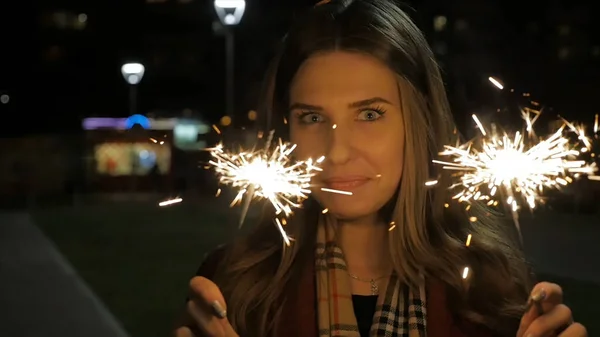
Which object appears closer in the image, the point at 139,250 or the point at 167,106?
the point at 139,250

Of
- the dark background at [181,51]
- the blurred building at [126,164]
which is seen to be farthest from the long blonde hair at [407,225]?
the dark background at [181,51]

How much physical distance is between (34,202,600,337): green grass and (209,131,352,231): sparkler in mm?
5700

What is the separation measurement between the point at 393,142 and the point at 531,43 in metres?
30.1

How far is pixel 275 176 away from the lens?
2.53 meters

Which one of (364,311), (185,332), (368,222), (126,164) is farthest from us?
(126,164)

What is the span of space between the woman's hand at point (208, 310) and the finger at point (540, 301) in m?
0.72

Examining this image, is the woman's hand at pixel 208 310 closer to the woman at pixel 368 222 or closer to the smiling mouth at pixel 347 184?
the woman at pixel 368 222

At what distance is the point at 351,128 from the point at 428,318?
1.86ft

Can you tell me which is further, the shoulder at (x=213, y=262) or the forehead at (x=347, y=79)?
the shoulder at (x=213, y=262)

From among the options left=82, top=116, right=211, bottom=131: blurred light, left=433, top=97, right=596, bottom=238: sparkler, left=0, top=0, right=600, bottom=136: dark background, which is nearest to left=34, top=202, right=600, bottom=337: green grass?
left=433, top=97, right=596, bottom=238: sparkler

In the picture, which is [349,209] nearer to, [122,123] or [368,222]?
[368,222]

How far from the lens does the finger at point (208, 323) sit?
7.23ft

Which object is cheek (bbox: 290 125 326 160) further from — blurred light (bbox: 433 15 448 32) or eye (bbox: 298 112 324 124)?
blurred light (bbox: 433 15 448 32)

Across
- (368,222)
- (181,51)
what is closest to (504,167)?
A: (368,222)
